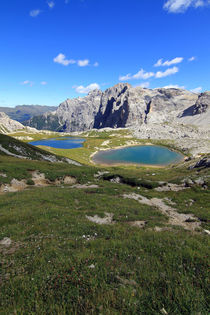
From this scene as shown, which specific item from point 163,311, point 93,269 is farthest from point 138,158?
point 163,311

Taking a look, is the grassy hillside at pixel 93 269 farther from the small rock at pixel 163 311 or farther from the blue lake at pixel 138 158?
the blue lake at pixel 138 158

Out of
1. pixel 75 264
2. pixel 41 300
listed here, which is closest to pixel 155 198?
pixel 75 264

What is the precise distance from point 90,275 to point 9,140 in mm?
71178

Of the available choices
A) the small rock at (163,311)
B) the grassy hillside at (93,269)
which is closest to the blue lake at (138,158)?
the grassy hillside at (93,269)

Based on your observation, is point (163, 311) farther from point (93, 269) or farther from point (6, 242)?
point (6, 242)

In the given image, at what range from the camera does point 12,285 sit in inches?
229

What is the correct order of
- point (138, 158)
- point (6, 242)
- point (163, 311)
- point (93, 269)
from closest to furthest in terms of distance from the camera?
point (163, 311) < point (93, 269) < point (6, 242) < point (138, 158)

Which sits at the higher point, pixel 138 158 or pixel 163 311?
pixel 163 311

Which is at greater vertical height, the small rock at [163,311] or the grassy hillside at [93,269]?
the small rock at [163,311]

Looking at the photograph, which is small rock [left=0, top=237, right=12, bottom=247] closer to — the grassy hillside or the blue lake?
the grassy hillside

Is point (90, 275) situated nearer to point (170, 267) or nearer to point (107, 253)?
point (107, 253)

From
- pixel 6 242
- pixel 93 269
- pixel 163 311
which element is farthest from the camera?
pixel 6 242

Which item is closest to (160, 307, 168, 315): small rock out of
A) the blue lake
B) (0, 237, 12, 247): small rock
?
(0, 237, 12, 247): small rock

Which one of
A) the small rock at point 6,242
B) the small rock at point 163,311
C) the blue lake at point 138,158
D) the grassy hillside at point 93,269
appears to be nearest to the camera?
the small rock at point 163,311
